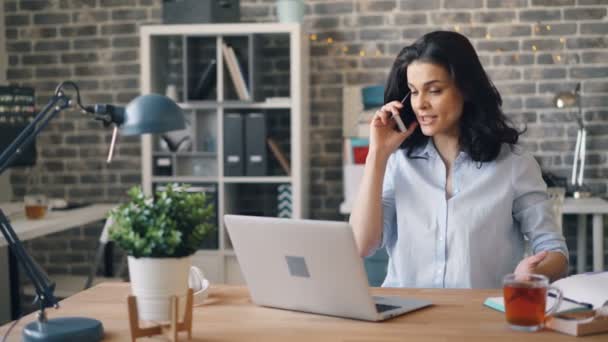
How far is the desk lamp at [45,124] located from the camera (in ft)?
4.84

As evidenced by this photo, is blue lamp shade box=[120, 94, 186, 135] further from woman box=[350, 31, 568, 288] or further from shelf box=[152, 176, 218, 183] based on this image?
shelf box=[152, 176, 218, 183]

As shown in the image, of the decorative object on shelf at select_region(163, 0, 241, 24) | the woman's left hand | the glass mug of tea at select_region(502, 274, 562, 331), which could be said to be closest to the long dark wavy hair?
the woman's left hand

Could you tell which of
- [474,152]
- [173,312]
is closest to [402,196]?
[474,152]

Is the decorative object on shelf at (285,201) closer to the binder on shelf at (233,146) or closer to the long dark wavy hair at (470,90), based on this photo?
the binder on shelf at (233,146)

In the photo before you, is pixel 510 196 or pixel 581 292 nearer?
pixel 581 292

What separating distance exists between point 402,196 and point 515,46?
98.5 inches

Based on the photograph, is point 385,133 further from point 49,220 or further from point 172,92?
point 172,92

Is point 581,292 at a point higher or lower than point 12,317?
higher

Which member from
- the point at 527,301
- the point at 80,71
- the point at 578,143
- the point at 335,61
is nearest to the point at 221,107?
the point at 335,61

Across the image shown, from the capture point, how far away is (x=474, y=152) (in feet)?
7.24

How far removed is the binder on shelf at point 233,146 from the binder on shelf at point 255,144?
0.03 meters

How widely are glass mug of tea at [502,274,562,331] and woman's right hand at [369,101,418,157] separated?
759mm

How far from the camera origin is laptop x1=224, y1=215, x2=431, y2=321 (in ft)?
5.14

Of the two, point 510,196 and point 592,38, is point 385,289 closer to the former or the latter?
point 510,196
